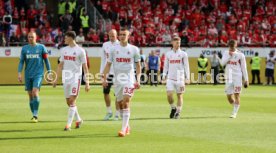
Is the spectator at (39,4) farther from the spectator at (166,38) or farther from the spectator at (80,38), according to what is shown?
the spectator at (166,38)

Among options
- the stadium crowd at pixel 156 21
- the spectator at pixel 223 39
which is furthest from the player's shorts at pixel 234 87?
the spectator at pixel 223 39

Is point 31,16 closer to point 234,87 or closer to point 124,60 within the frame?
point 234,87

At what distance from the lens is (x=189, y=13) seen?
49.0m

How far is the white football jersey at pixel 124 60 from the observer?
16.0m

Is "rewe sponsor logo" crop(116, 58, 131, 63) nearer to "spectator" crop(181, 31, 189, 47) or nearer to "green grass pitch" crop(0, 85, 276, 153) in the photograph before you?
"green grass pitch" crop(0, 85, 276, 153)

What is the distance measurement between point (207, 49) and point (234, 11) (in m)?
4.82

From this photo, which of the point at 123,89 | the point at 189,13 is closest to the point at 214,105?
the point at 123,89

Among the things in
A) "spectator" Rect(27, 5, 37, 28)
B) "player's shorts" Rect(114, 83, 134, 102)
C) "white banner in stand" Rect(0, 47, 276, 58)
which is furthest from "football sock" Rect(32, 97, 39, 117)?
"spectator" Rect(27, 5, 37, 28)

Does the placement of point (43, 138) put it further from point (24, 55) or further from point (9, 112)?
point (9, 112)

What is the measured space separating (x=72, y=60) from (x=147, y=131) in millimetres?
2403

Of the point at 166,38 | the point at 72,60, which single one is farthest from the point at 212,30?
the point at 72,60

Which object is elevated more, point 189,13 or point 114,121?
point 189,13

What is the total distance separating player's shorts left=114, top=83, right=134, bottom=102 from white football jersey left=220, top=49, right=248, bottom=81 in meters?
5.98

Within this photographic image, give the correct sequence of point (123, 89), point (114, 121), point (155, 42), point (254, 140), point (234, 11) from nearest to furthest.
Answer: point (254, 140)
point (123, 89)
point (114, 121)
point (155, 42)
point (234, 11)
